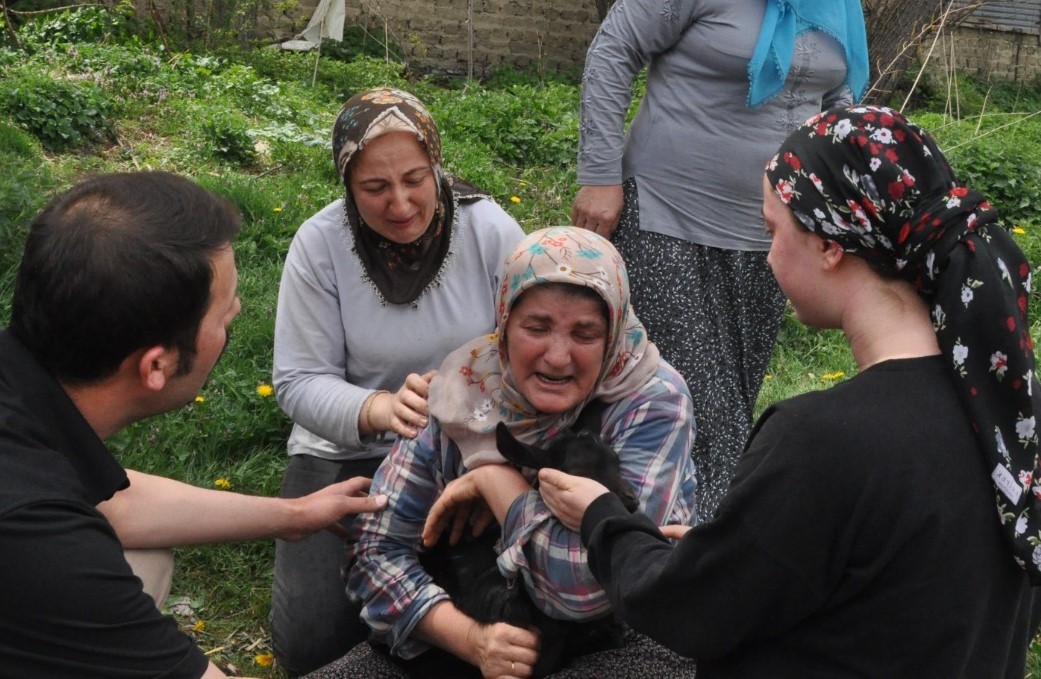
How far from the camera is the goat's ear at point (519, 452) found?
2541 millimetres

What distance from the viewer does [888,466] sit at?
178cm

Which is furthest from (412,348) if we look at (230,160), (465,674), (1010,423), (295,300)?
(230,160)

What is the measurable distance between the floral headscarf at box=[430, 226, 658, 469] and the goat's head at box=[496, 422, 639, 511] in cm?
12

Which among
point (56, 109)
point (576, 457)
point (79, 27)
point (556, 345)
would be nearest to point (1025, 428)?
point (576, 457)

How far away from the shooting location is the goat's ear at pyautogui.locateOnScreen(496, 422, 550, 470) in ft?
8.34

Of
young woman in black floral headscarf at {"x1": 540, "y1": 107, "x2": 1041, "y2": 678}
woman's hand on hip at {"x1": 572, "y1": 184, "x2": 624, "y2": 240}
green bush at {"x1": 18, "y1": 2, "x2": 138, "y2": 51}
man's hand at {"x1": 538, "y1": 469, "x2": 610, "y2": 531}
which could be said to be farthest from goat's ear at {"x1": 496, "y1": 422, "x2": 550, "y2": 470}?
green bush at {"x1": 18, "y1": 2, "x2": 138, "y2": 51}

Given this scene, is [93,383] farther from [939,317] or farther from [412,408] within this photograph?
[939,317]

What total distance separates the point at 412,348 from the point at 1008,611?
6.44ft

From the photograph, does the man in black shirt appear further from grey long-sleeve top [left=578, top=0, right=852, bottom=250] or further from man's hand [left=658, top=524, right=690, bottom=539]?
grey long-sleeve top [left=578, top=0, right=852, bottom=250]

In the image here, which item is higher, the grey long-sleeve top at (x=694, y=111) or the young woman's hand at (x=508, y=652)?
the grey long-sleeve top at (x=694, y=111)

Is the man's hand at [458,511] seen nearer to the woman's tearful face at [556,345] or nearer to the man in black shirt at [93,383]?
the woman's tearful face at [556,345]

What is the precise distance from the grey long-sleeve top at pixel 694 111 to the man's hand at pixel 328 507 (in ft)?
4.61

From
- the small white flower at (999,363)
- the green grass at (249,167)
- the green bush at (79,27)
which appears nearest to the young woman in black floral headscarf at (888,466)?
the small white flower at (999,363)

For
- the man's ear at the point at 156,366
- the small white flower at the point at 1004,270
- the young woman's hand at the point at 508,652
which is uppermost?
the small white flower at the point at 1004,270
